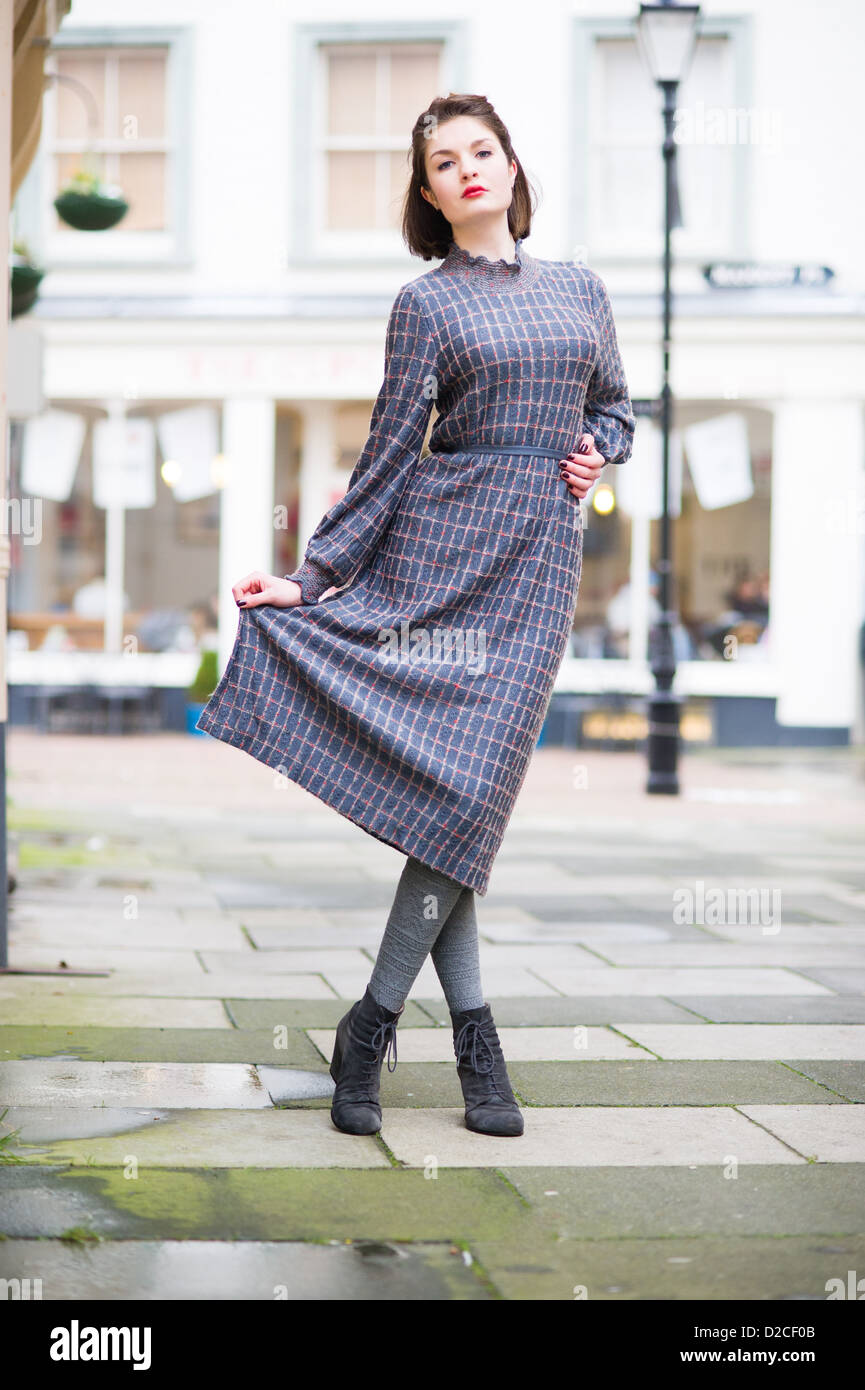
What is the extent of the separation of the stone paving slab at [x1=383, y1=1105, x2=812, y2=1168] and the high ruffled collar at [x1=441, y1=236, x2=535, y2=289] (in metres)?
1.74

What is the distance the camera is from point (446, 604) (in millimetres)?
3189

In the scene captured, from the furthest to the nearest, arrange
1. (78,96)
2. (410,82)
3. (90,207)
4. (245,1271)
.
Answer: (78,96)
(410,82)
(90,207)
(245,1271)

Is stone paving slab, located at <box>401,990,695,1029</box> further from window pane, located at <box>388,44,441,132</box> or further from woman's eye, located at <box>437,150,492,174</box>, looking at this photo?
window pane, located at <box>388,44,441,132</box>

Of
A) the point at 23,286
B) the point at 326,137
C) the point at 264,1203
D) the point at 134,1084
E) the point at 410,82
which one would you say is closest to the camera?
the point at 264,1203

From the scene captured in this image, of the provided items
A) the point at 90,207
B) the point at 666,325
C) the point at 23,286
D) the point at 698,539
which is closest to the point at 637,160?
the point at 698,539

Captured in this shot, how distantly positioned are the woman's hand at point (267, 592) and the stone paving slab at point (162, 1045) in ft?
3.97

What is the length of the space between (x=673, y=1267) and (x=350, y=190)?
14190mm

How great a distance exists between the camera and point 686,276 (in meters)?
15.1

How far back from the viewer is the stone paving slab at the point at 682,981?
4832 mm

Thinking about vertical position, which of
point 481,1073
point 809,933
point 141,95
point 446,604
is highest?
point 141,95

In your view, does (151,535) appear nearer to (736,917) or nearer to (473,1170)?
(736,917)

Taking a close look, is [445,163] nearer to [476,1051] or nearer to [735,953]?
[476,1051]

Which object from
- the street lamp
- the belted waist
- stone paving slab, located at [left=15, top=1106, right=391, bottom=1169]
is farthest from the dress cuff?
the street lamp
